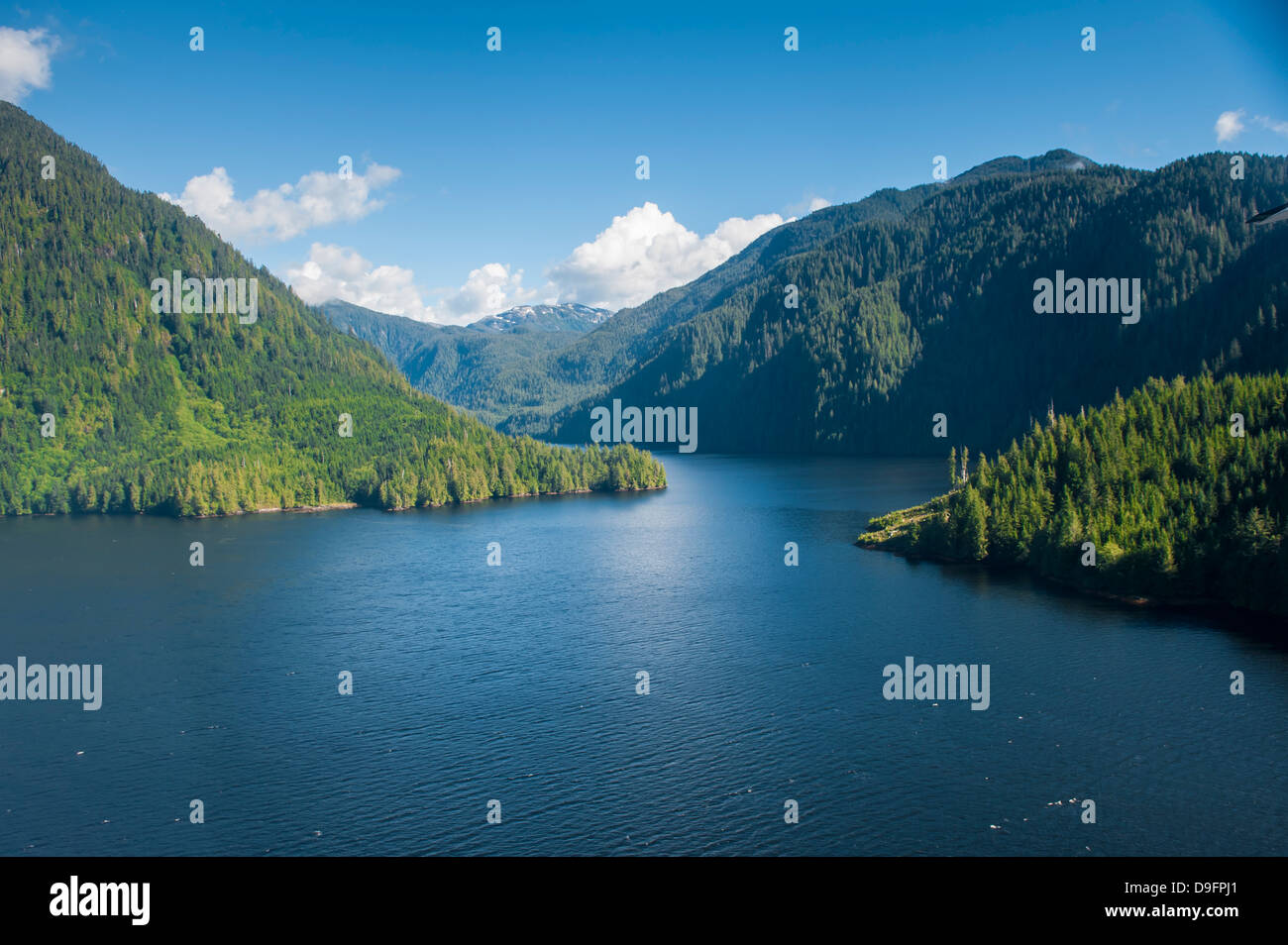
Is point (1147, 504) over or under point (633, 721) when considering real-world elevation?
over

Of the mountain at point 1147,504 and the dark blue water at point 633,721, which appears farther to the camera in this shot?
the mountain at point 1147,504

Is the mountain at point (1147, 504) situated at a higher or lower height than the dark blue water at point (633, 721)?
higher

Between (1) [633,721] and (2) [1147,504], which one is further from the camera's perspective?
(2) [1147,504]
